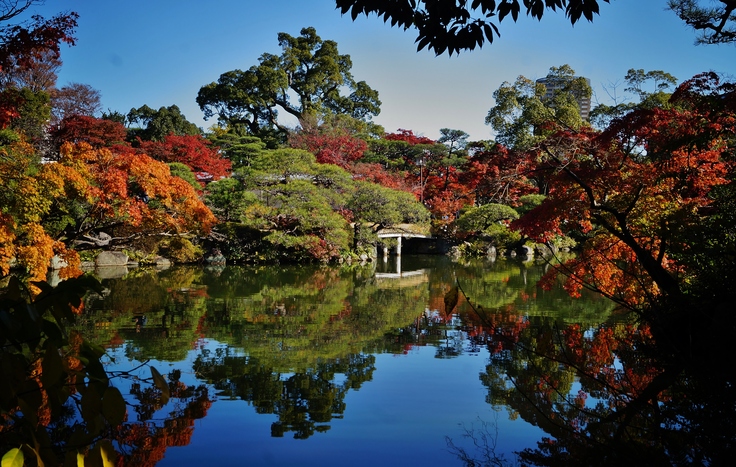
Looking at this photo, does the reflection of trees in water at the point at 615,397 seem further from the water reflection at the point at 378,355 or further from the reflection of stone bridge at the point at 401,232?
the reflection of stone bridge at the point at 401,232

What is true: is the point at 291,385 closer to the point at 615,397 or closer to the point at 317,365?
the point at 317,365

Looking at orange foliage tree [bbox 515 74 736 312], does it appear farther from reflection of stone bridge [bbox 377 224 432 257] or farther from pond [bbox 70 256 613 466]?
reflection of stone bridge [bbox 377 224 432 257]

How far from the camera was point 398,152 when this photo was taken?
831 inches

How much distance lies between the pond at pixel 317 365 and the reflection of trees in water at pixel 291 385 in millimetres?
16

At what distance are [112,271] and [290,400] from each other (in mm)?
9329

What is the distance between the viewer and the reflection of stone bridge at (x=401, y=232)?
58.3 feet

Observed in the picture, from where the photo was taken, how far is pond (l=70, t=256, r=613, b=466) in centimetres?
350

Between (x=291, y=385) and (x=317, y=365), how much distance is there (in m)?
0.63

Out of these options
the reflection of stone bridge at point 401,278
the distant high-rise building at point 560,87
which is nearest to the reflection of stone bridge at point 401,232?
the reflection of stone bridge at point 401,278

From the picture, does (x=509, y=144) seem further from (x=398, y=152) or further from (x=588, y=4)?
(x=588, y=4)

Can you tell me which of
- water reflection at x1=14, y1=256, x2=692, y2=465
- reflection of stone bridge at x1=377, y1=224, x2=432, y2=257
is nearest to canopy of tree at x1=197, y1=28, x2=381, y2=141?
reflection of stone bridge at x1=377, y1=224, x2=432, y2=257

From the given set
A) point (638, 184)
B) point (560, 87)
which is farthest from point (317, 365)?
point (560, 87)

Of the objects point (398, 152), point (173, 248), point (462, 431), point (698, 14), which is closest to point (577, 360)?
point (462, 431)

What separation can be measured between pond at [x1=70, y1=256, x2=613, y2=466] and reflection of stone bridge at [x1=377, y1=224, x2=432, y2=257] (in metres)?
6.79
